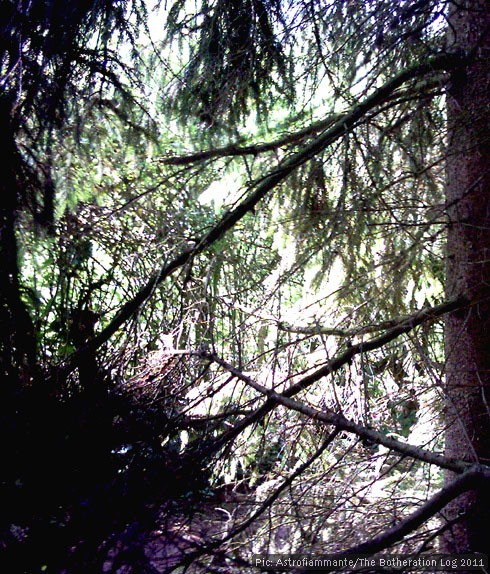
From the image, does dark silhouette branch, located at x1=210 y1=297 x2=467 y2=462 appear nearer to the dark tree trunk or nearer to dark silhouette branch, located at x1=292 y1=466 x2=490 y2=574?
dark silhouette branch, located at x1=292 y1=466 x2=490 y2=574

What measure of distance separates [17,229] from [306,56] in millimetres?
1932

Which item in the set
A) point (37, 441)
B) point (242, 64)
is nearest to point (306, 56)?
point (242, 64)

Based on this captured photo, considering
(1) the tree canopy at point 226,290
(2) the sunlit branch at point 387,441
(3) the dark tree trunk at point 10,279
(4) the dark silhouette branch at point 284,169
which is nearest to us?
(2) the sunlit branch at point 387,441

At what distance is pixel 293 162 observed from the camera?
3.05m

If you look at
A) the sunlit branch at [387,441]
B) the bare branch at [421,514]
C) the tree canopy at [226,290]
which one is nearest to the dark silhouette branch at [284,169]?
the tree canopy at [226,290]

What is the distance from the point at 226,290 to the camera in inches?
134

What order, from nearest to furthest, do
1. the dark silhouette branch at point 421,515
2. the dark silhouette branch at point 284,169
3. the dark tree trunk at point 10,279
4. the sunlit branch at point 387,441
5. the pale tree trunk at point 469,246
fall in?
the dark silhouette branch at point 421,515, the sunlit branch at point 387,441, the dark tree trunk at point 10,279, the dark silhouette branch at point 284,169, the pale tree trunk at point 469,246

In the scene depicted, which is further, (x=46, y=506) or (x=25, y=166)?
(x=25, y=166)

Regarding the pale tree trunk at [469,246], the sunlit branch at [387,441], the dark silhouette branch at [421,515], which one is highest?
the pale tree trunk at [469,246]

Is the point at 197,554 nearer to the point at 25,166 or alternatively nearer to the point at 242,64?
the point at 25,166

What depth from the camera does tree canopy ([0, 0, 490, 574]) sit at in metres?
2.13

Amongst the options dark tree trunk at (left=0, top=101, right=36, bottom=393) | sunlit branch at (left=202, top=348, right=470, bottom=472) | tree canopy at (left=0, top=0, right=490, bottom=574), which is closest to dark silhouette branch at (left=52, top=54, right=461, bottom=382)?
tree canopy at (left=0, top=0, right=490, bottom=574)

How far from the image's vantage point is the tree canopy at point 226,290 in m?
2.13

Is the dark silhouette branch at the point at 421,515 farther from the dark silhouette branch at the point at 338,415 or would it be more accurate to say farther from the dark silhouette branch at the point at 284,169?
the dark silhouette branch at the point at 284,169
